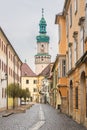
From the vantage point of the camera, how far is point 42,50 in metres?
167

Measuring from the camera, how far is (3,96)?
5547 centimetres

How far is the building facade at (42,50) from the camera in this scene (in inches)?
6432

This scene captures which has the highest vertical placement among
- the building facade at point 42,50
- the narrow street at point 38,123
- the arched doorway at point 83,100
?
the building facade at point 42,50


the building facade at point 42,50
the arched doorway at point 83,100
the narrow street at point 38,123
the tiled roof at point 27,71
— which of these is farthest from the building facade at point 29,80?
the arched doorway at point 83,100

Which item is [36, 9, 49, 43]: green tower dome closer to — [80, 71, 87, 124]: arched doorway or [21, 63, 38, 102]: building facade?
[21, 63, 38, 102]: building facade

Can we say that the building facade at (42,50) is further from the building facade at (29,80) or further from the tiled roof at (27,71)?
the building facade at (29,80)

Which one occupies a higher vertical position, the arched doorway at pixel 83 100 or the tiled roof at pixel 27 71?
the tiled roof at pixel 27 71

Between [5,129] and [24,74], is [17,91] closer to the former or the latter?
[5,129]

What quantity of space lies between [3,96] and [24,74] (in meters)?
98.2

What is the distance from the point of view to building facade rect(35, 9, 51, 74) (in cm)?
16338

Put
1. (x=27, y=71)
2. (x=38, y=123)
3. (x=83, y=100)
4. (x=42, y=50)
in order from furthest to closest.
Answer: (x=42, y=50), (x=27, y=71), (x=38, y=123), (x=83, y=100)

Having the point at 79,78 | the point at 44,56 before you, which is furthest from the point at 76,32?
the point at 44,56

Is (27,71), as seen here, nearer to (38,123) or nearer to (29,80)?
(29,80)

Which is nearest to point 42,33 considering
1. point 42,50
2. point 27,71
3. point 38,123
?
point 42,50
